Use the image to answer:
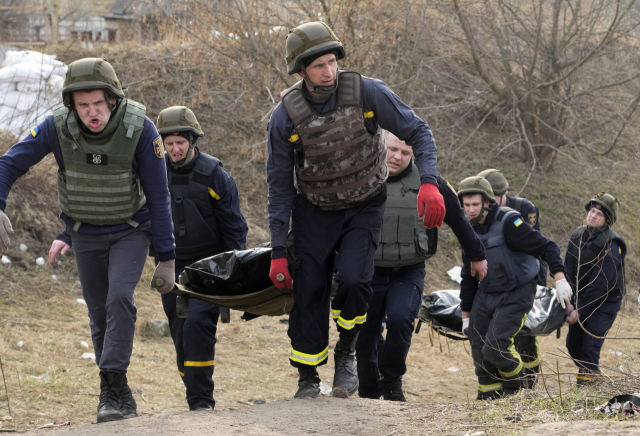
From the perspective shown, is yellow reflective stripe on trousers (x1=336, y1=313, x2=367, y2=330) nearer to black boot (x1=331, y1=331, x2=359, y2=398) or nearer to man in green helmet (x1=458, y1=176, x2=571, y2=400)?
black boot (x1=331, y1=331, x2=359, y2=398)

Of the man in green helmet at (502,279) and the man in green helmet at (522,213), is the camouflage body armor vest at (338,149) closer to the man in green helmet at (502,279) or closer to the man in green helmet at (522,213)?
the man in green helmet at (502,279)

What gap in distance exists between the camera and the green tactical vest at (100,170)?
4.08m

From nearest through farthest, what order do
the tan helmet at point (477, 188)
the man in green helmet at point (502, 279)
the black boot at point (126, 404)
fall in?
the black boot at point (126, 404) < the man in green helmet at point (502, 279) < the tan helmet at point (477, 188)

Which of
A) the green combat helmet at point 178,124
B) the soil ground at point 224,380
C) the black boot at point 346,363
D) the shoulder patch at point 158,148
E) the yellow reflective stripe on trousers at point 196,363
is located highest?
the green combat helmet at point 178,124

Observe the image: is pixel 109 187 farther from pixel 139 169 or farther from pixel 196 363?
pixel 196 363

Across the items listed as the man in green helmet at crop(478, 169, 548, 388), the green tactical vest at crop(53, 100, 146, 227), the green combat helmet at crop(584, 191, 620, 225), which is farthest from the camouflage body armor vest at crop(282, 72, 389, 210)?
the green combat helmet at crop(584, 191, 620, 225)

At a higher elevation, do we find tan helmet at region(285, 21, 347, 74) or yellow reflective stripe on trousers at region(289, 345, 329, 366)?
tan helmet at region(285, 21, 347, 74)

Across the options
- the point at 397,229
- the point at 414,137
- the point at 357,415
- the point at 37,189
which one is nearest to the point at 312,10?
the point at 37,189

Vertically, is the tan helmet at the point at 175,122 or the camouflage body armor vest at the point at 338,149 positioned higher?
the tan helmet at the point at 175,122

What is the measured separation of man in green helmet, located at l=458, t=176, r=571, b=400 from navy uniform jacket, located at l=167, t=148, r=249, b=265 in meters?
1.88

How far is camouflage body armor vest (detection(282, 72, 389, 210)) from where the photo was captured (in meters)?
4.10

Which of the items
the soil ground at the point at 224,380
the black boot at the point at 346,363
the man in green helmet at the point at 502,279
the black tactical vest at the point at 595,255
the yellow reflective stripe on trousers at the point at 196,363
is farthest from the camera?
the black tactical vest at the point at 595,255

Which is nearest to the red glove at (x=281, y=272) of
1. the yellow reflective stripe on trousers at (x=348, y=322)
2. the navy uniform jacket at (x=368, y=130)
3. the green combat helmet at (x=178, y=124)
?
the navy uniform jacket at (x=368, y=130)

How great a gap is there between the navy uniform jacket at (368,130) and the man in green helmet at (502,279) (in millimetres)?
1964
